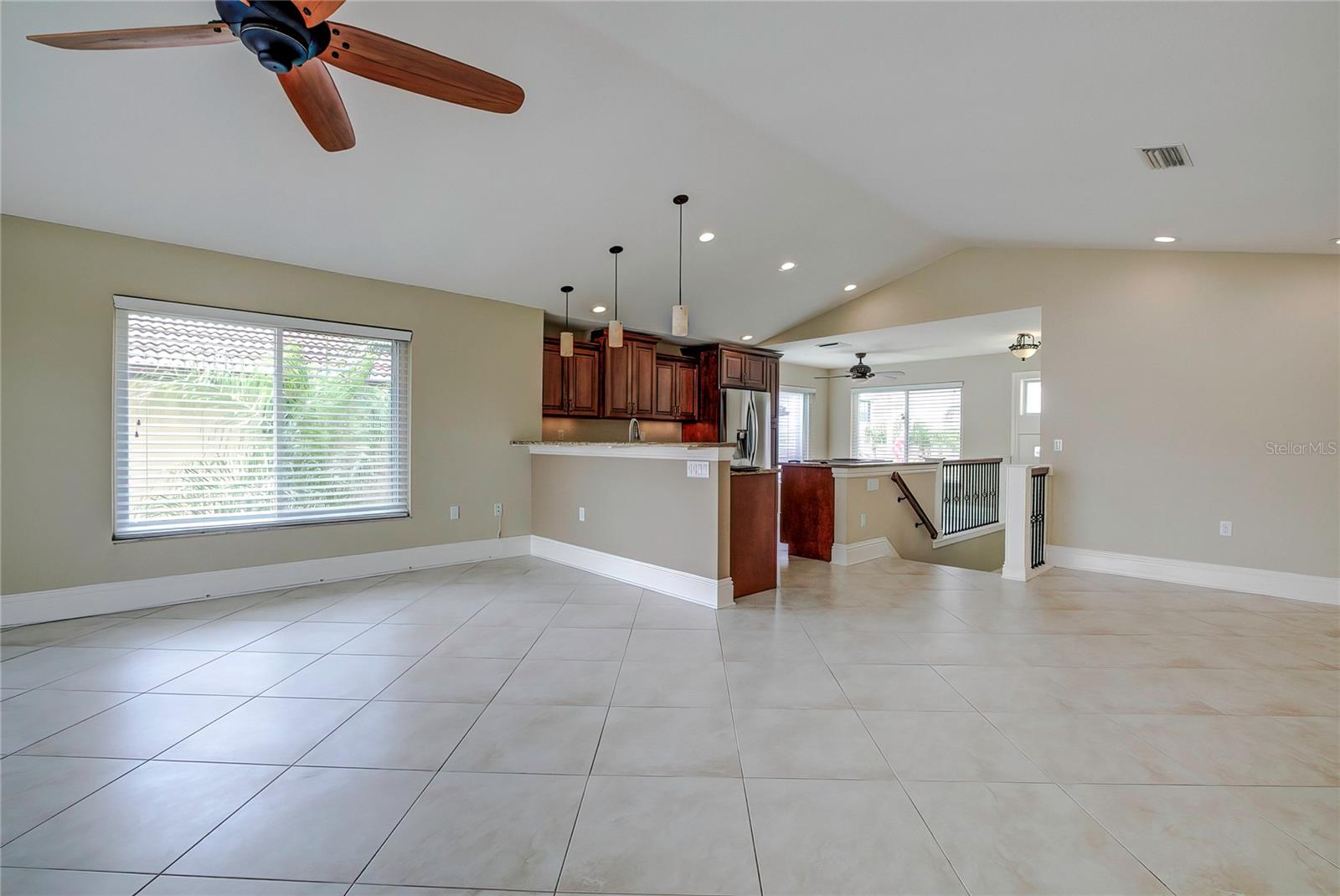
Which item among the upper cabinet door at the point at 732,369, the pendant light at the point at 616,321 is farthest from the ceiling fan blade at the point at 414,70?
the upper cabinet door at the point at 732,369

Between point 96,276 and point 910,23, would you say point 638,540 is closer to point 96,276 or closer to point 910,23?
point 910,23

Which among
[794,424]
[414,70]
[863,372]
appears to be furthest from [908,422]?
[414,70]

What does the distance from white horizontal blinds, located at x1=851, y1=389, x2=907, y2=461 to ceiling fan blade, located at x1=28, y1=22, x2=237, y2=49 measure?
923 cm

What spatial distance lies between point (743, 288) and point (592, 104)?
115 inches

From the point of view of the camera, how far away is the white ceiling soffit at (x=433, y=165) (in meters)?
2.57

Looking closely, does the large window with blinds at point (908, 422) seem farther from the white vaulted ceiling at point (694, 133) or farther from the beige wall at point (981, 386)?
the white vaulted ceiling at point (694, 133)

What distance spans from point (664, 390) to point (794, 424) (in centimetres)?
350

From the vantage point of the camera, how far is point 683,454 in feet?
13.1

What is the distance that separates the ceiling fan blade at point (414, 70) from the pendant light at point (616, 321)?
2.05m

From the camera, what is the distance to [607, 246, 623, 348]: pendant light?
4.24 metres

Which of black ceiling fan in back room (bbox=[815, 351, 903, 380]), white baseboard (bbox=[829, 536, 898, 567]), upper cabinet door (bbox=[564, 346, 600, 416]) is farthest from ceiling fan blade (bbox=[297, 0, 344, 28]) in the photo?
black ceiling fan in back room (bbox=[815, 351, 903, 380])

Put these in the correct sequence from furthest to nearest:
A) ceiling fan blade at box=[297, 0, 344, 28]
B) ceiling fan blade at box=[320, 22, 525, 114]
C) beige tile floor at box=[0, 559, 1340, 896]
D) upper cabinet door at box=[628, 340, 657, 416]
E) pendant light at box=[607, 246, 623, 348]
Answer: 1. upper cabinet door at box=[628, 340, 657, 416]
2. pendant light at box=[607, 246, 623, 348]
3. ceiling fan blade at box=[320, 22, 525, 114]
4. ceiling fan blade at box=[297, 0, 344, 28]
5. beige tile floor at box=[0, 559, 1340, 896]

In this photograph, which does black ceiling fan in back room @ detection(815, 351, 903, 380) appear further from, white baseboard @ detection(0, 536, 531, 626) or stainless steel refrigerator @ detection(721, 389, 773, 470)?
white baseboard @ detection(0, 536, 531, 626)

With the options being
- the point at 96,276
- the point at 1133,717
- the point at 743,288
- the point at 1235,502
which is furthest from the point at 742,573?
the point at 96,276
